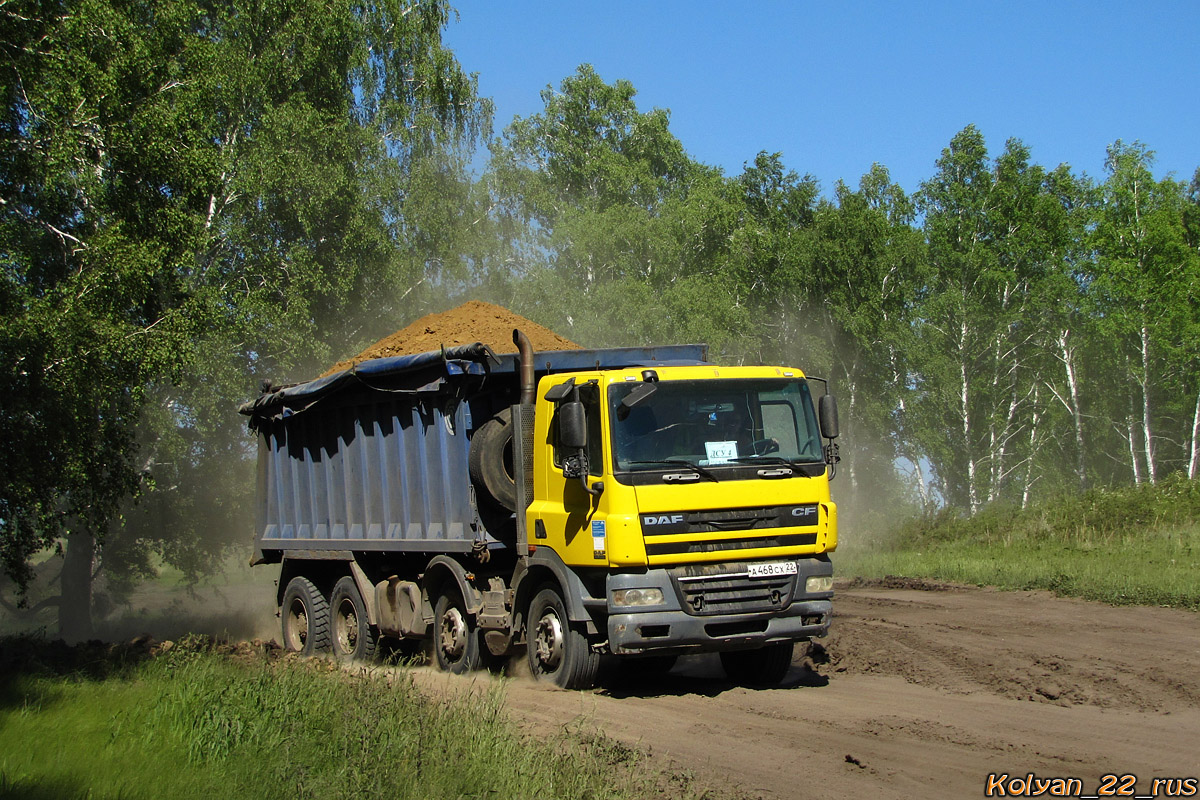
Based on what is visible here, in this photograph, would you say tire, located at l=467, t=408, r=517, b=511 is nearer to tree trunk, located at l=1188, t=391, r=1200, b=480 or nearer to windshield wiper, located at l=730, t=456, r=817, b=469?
windshield wiper, located at l=730, t=456, r=817, b=469

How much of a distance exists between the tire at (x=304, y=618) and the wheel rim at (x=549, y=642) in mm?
4518

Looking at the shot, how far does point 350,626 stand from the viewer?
41.8ft

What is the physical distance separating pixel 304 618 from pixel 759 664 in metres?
6.64

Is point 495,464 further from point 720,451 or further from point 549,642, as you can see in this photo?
point 720,451

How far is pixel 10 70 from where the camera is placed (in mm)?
13875

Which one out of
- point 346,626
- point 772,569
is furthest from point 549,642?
point 346,626

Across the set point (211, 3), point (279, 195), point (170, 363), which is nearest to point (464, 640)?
point (170, 363)

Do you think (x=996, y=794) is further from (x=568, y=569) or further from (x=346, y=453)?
(x=346, y=453)

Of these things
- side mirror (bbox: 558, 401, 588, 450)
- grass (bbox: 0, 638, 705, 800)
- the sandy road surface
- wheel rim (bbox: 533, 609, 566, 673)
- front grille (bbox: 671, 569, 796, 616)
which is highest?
side mirror (bbox: 558, 401, 588, 450)

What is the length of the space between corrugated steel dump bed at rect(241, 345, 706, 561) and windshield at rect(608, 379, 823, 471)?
1078 mm

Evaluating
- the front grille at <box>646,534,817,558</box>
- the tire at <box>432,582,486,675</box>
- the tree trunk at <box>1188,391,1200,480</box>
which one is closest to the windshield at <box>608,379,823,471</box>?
the front grille at <box>646,534,817,558</box>

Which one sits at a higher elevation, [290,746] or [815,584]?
[815,584]

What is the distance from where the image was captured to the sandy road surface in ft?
20.5

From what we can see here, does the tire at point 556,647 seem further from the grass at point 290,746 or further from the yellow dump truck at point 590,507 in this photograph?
the grass at point 290,746
